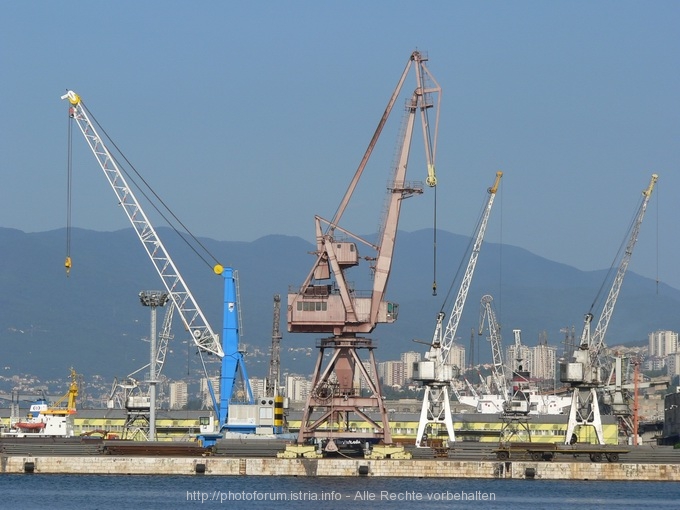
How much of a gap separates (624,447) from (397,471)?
17137 millimetres

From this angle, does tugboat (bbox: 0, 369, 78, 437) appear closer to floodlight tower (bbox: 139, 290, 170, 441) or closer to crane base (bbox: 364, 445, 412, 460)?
floodlight tower (bbox: 139, 290, 170, 441)

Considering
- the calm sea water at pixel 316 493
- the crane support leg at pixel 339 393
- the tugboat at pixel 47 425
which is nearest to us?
the calm sea water at pixel 316 493

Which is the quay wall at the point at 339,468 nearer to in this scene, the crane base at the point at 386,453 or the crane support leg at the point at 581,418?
the crane base at the point at 386,453

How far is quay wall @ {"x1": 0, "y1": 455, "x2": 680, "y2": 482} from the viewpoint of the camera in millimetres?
92750

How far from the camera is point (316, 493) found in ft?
264

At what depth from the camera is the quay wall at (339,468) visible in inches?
3652

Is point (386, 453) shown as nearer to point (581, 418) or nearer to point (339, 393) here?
point (339, 393)

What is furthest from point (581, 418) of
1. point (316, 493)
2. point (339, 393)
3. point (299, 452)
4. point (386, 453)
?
point (316, 493)

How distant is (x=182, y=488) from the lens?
85.1 m

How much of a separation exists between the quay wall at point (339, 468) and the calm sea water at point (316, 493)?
663mm

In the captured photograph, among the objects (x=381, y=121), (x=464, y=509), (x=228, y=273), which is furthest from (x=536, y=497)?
(x=228, y=273)

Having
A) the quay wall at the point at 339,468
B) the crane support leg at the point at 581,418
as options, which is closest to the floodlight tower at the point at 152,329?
the quay wall at the point at 339,468

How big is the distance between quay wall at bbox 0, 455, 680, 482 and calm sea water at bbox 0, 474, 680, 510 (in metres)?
0.66

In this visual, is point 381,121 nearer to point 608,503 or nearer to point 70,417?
point 608,503
